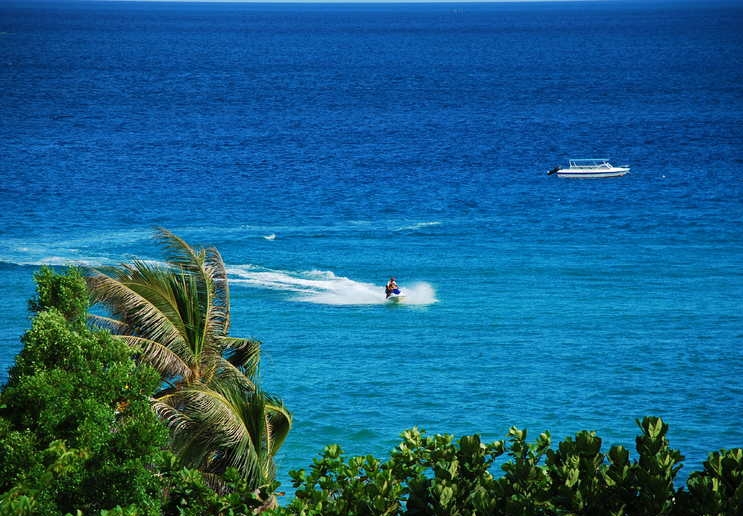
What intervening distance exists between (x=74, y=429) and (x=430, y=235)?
146 ft

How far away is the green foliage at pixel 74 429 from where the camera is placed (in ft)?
41.8

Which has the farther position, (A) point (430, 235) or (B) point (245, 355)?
(A) point (430, 235)

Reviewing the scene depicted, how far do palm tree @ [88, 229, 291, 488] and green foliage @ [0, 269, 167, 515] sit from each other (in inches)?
92.0

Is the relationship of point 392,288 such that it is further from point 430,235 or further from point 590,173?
point 590,173

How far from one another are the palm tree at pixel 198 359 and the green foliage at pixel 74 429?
2336 millimetres

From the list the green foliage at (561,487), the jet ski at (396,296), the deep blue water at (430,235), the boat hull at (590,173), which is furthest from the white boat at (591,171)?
the green foliage at (561,487)

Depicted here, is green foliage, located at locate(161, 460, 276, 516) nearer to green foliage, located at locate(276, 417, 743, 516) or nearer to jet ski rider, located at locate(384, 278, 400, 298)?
green foliage, located at locate(276, 417, 743, 516)

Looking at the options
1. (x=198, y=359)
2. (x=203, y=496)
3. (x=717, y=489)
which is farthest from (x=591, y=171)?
(x=203, y=496)

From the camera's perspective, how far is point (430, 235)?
56750mm

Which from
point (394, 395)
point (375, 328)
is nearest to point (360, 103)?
point (375, 328)

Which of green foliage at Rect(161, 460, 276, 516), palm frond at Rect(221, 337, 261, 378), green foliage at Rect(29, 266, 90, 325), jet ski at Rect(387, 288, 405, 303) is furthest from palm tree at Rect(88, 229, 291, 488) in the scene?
jet ski at Rect(387, 288, 405, 303)

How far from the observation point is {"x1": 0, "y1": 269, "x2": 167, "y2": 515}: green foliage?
1273 cm

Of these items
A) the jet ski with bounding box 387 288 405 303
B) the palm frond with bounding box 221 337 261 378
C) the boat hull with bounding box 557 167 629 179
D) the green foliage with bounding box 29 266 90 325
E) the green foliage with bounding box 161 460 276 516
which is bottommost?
the green foliage with bounding box 161 460 276 516

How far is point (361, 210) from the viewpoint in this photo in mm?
62375
